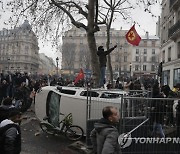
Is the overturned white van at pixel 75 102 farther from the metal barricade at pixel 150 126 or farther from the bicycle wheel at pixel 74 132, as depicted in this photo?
the metal barricade at pixel 150 126

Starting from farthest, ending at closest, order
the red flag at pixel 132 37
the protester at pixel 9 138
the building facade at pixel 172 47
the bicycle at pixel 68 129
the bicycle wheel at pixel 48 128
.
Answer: the building facade at pixel 172 47
the red flag at pixel 132 37
the bicycle wheel at pixel 48 128
the bicycle at pixel 68 129
the protester at pixel 9 138

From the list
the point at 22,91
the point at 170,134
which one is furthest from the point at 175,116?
the point at 22,91

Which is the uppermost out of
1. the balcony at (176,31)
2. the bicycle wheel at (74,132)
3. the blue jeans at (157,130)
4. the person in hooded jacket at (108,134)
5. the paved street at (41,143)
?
the balcony at (176,31)

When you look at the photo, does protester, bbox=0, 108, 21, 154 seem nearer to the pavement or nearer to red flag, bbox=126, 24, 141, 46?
the pavement

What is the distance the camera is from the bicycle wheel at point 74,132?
902cm

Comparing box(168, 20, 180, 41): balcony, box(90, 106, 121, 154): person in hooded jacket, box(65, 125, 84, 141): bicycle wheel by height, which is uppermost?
box(168, 20, 180, 41): balcony

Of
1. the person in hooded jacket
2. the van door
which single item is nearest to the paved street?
the van door

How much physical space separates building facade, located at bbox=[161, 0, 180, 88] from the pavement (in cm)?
1979

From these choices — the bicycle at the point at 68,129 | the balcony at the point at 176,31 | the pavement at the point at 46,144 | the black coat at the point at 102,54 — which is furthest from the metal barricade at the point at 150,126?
the balcony at the point at 176,31

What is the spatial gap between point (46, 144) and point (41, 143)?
0.20m

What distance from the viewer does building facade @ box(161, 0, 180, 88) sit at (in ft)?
92.5

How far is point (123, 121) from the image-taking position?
20.0ft

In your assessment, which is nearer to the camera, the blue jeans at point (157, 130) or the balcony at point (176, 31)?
the blue jeans at point (157, 130)

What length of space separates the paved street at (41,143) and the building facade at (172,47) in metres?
19.7
